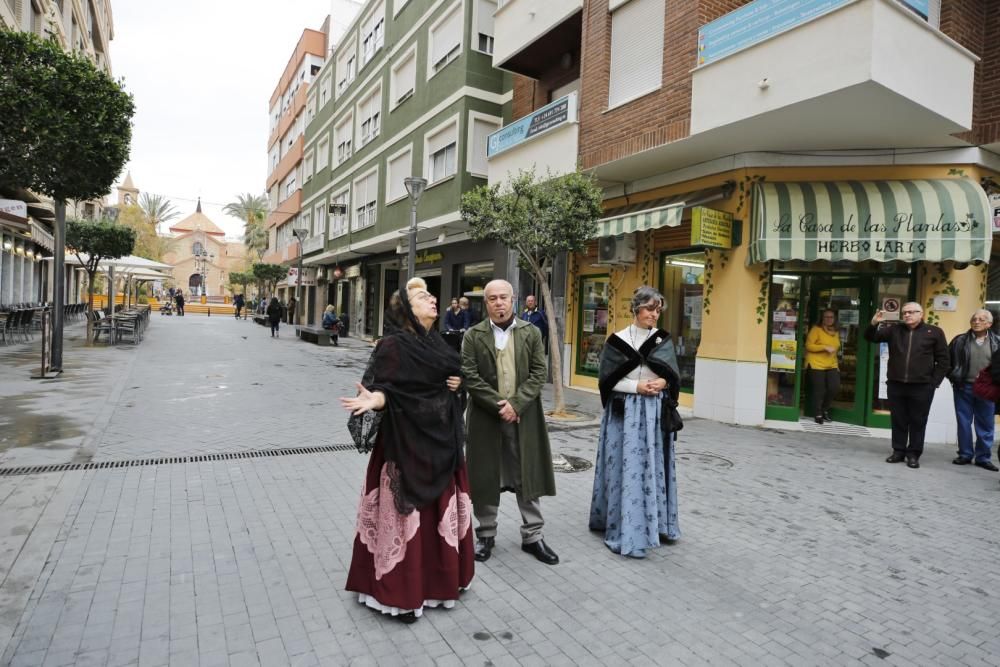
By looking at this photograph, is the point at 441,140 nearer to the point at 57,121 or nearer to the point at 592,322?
the point at 592,322

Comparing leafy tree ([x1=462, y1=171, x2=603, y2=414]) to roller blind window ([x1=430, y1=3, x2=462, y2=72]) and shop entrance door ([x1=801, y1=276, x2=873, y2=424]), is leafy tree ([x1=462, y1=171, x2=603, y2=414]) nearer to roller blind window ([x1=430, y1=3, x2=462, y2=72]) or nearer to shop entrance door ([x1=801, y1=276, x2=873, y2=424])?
shop entrance door ([x1=801, y1=276, x2=873, y2=424])

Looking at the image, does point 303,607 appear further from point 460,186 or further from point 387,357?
point 460,186

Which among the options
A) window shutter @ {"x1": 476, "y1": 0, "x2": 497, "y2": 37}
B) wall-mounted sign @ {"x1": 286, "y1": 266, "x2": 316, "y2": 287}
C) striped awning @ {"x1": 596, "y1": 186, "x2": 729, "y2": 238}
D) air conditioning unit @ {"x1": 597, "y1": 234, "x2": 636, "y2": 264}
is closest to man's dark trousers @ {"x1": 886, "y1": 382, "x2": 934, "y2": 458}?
striped awning @ {"x1": 596, "y1": 186, "x2": 729, "y2": 238}

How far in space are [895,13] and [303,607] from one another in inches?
347

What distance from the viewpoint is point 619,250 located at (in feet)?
38.3

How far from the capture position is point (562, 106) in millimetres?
12109

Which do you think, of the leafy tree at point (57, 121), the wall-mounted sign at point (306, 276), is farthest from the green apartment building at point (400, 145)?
the leafy tree at point (57, 121)

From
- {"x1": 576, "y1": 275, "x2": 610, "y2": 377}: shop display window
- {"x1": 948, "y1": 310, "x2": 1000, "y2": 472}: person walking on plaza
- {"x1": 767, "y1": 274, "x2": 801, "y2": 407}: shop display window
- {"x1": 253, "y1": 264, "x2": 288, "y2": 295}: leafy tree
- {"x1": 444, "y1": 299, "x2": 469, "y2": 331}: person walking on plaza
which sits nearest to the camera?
{"x1": 948, "y1": 310, "x2": 1000, "y2": 472}: person walking on plaza

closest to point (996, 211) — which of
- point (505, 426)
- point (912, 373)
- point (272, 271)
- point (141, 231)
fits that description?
point (912, 373)

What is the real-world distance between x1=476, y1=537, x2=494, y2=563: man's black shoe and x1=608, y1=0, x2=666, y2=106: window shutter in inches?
343

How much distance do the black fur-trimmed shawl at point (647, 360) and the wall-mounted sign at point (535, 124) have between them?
8.77 metres

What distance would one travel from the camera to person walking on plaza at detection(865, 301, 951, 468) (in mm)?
6887

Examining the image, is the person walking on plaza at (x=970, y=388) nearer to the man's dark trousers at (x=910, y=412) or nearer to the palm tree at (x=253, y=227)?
the man's dark trousers at (x=910, y=412)

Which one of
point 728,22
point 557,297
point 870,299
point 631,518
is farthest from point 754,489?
point 557,297
